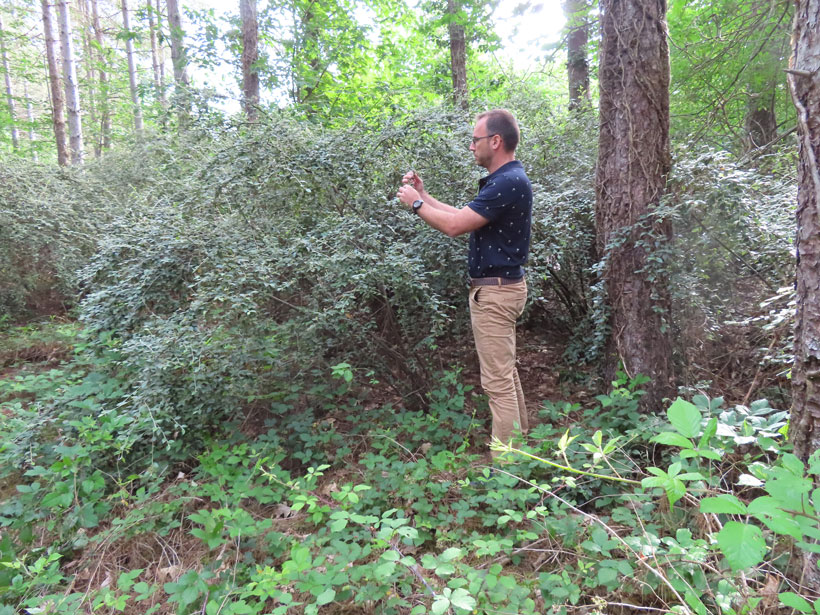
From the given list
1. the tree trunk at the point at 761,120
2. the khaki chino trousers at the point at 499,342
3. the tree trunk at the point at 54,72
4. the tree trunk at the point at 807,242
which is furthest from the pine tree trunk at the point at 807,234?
the tree trunk at the point at 54,72

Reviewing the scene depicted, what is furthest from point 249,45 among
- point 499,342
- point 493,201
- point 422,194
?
point 499,342

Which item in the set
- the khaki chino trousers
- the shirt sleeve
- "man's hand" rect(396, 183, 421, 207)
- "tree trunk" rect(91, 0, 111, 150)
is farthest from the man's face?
"tree trunk" rect(91, 0, 111, 150)

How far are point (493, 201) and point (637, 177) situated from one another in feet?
4.22

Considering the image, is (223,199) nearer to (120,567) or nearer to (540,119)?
(120,567)

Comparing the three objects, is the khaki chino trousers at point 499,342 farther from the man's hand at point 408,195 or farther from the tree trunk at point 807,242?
the tree trunk at point 807,242

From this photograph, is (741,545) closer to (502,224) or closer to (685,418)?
(685,418)

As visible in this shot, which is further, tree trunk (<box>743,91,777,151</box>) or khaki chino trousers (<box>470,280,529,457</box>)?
tree trunk (<box>743,91,777,151</box>)

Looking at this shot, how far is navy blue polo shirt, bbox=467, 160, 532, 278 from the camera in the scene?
292 cm

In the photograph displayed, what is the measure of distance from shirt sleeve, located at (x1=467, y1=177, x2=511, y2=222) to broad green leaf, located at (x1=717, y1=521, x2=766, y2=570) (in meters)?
2.19

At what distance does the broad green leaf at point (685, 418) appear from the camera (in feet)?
4.01

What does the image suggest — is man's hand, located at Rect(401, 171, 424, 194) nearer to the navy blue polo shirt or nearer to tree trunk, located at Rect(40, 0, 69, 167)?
the navy blue polo shirt

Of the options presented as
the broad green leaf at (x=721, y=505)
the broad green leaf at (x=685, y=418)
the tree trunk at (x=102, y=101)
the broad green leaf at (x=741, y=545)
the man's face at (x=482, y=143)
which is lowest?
the broad green leaf at (x=741, y=545)

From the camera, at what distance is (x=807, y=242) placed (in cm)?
177

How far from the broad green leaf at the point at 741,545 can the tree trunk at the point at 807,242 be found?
97 centimetres
